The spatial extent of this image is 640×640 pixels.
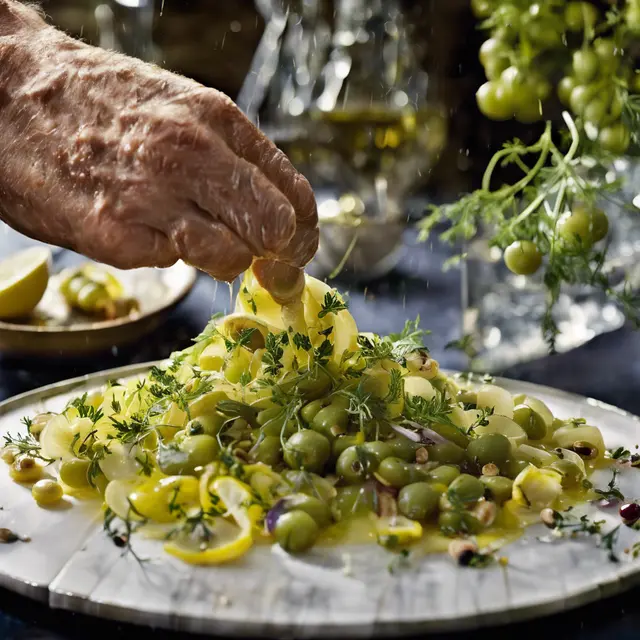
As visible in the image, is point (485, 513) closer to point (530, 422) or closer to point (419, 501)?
point (419, 501)

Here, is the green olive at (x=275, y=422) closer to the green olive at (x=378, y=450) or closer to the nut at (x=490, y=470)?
the green olive at (x=378, y=450)

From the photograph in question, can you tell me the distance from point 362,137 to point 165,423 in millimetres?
1265

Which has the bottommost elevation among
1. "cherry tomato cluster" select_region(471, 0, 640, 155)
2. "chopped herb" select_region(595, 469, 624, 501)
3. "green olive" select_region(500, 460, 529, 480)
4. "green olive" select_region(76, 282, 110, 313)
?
"green olive" select_region(76, 282, 110, 313)

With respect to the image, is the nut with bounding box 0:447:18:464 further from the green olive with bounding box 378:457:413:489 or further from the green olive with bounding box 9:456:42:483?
the green olive with bounding box 378:457:413:489

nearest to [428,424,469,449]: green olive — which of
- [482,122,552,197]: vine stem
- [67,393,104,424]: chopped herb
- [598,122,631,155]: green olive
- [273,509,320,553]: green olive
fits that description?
Result: [273,509,320,553]: green olive

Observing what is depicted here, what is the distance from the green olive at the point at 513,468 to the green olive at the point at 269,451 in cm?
24

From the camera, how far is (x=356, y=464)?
3.03 feet

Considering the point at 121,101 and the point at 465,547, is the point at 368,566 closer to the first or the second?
the point at 465,547

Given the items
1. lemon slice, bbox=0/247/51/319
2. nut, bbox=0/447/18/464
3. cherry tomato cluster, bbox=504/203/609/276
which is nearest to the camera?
nut, bbox=0/447/18/464

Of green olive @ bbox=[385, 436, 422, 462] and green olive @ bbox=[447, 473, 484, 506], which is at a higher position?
green olive @ bbox=[447, 473, 484, 506]

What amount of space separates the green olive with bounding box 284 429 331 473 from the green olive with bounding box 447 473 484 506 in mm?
133

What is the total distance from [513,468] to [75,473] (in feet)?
1.54

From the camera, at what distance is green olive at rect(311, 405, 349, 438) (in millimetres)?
965

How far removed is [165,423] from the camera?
1043mm
